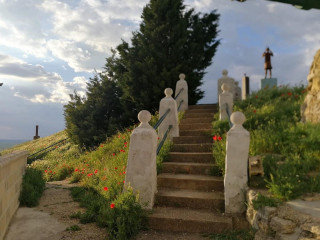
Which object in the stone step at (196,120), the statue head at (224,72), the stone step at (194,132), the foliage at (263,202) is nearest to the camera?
the foliage at (263,202)

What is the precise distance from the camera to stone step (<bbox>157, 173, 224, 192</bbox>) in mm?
5219

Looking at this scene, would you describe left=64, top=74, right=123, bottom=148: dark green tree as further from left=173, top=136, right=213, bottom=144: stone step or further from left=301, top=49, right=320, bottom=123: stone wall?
left=301, top=49, right=320, bottom=123: stone wall

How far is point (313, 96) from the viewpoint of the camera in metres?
6.27

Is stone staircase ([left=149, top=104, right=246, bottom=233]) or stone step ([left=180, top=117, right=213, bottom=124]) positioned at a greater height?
stone step ([left=180, top=117, right=213, bottom=124])

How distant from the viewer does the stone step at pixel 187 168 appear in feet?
19.1

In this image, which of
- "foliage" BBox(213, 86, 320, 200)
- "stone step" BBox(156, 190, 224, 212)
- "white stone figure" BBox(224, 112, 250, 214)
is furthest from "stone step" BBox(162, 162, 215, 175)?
"white stone figure" BBox(224, 112, 250, 214)

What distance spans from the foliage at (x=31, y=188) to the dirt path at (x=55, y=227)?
25 centimetres

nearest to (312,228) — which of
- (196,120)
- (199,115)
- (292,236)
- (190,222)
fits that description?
(292,236)

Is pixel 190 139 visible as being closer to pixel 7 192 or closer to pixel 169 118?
pixel 169 118

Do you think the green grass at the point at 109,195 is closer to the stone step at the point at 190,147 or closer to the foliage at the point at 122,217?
the foliage at the point at 122,217

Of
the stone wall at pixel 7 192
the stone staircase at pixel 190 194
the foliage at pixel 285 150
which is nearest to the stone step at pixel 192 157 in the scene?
the stone staircase at pixel 190 194

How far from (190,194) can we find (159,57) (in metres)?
8.36

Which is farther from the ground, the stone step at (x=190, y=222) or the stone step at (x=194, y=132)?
the stone step at (x=194, y=132)

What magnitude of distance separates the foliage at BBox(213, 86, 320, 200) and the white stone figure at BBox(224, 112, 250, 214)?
42 cm
